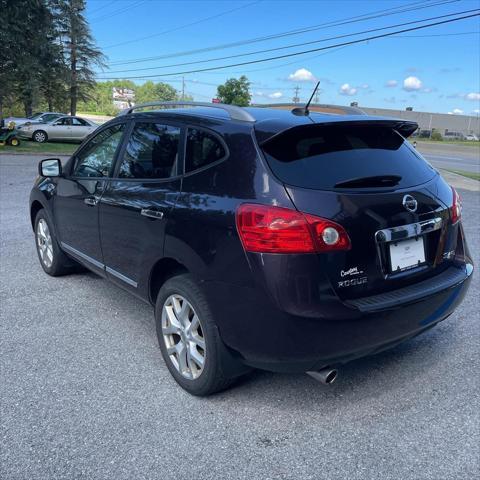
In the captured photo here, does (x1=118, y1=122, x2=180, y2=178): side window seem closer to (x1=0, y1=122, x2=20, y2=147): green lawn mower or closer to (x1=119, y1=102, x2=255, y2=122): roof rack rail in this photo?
(x1=119, y1=102, x2=255, y2=122): roof rack rail

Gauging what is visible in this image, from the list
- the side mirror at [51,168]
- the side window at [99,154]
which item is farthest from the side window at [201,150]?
the side mirror at [51,168]

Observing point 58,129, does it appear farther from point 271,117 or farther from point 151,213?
point 271,117

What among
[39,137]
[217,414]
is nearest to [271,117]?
[217,414]

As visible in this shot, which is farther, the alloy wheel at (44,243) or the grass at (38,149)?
the grass at (38,149)

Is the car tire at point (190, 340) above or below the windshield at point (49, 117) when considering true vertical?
below

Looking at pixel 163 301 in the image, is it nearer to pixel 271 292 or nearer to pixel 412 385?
pixel 271 292

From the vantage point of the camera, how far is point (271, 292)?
2.37 metres

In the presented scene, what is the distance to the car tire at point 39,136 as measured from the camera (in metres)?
24.4

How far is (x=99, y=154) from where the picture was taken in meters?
4.05

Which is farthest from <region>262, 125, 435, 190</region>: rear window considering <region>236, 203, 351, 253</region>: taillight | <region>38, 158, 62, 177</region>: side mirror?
<region>38, 158, 62, 177</region>: side mirror

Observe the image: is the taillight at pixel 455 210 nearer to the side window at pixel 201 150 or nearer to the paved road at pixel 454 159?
the side window at pixel 201 150

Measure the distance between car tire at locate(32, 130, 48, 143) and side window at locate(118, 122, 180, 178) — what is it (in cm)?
2336

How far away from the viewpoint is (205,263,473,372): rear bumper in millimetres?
2393

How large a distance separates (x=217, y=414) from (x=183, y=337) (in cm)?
51
